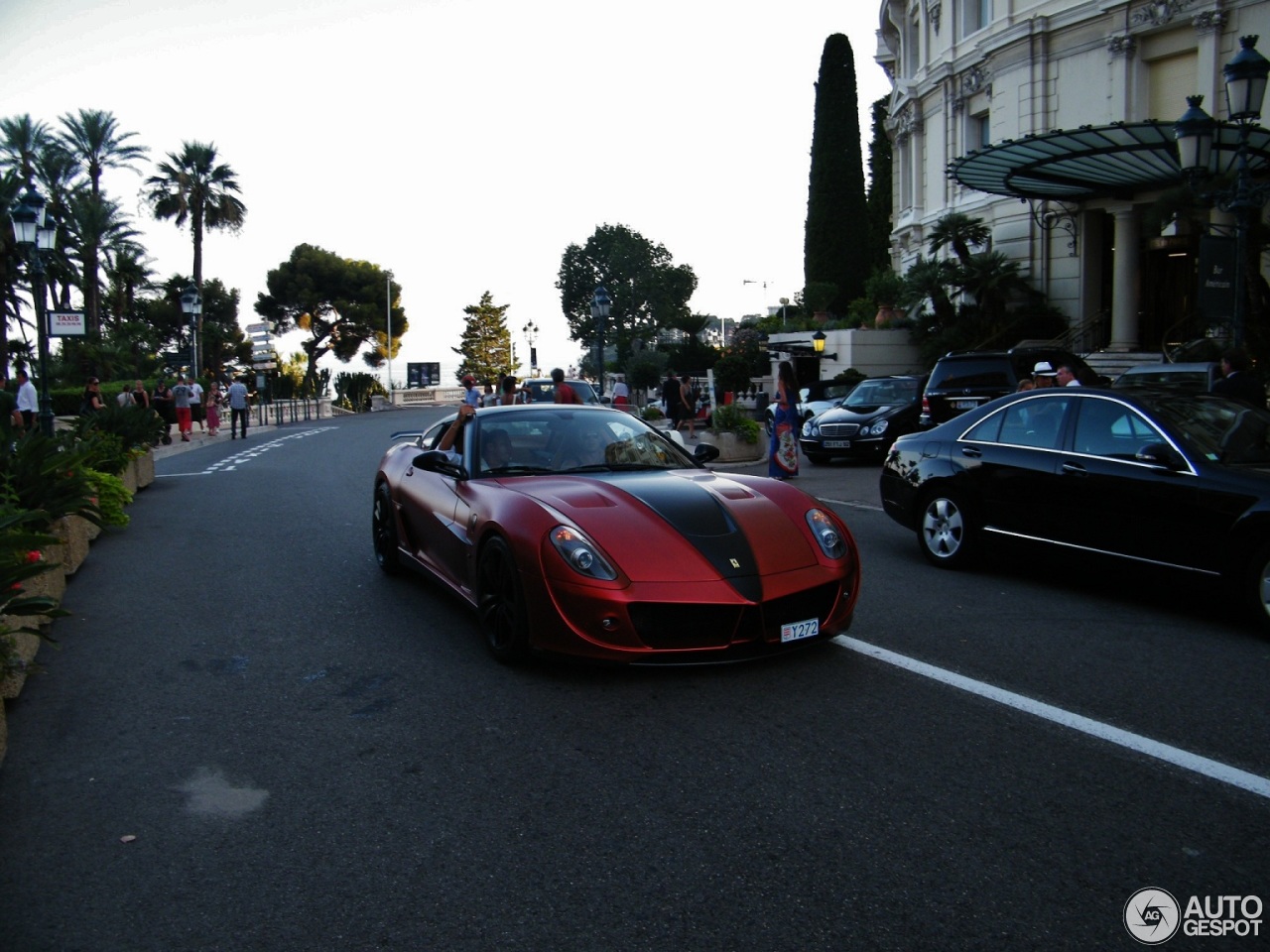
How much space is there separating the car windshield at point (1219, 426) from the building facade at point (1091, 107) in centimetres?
1945

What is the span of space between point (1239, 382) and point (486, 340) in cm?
10668

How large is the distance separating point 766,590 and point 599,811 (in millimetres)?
1747

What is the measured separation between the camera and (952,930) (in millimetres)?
3098

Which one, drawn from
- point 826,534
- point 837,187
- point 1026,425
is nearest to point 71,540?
point 826,534

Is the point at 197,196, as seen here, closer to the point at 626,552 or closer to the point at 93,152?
the point at 93,152

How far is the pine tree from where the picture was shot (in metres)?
113

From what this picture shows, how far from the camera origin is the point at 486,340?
11394cm

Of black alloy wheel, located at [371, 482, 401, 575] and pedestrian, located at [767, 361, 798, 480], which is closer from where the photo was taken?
black alloy wheel, located at [371, 482, 401, 575]

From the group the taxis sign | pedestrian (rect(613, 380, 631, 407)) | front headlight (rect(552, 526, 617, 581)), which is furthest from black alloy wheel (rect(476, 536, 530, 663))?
pedestrian (rect(613, 380, 631, 407))

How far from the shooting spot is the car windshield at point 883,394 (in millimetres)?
20125

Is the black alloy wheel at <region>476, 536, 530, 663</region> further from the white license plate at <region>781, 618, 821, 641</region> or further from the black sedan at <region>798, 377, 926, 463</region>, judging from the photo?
the black sedan at <region>798, 377, 926, 463</region>

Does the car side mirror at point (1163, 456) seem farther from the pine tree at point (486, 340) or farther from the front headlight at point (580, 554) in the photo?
the pine tree at point (486, 340)

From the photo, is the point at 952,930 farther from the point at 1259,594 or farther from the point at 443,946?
the point at 1259,594

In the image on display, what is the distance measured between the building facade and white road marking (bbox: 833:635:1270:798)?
22.4m
